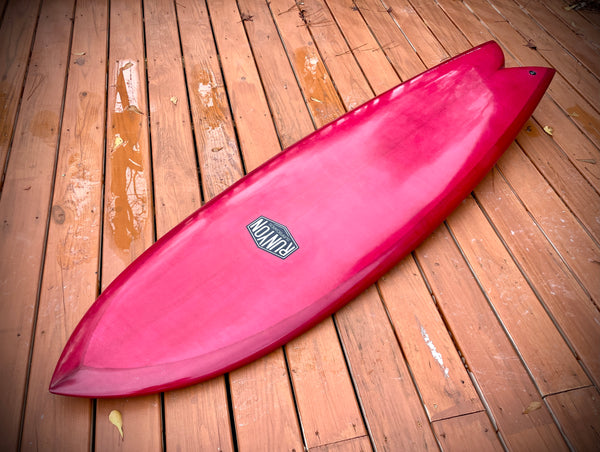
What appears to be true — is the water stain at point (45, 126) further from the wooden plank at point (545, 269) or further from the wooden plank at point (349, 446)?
the wooden plank at point (545, 269)

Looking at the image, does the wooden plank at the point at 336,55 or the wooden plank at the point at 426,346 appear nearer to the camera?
the wooden plank at the point at 426,346

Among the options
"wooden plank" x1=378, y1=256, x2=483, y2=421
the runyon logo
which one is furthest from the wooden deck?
the runyon logo

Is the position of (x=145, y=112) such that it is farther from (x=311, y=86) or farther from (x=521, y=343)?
(x=521, y=343)

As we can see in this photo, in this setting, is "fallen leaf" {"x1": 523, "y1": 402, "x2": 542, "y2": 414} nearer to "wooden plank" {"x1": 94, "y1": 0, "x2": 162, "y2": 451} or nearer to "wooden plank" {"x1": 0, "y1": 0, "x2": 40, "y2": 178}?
"wooden plank" {"x1": 94, "y1": 0, "x2": 162, "y2": 451}

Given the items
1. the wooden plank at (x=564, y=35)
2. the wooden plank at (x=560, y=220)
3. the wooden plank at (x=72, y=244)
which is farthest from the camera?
the wooden plank at (x=564, y=35)

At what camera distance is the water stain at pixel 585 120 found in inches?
82.2

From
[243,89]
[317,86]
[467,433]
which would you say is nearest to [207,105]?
[243,89]

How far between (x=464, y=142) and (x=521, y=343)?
831mm

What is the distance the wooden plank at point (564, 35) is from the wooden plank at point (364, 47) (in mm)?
1073

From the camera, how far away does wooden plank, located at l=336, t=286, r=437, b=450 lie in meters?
1.31

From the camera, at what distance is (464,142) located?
1773 millimetres

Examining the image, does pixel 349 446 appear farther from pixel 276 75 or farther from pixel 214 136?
pixel 276 75

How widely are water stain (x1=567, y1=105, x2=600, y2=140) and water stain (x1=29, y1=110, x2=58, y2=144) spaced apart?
255cm

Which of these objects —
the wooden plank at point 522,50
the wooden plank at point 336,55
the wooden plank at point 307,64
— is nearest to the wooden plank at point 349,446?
the wooden plank at point 307,64
